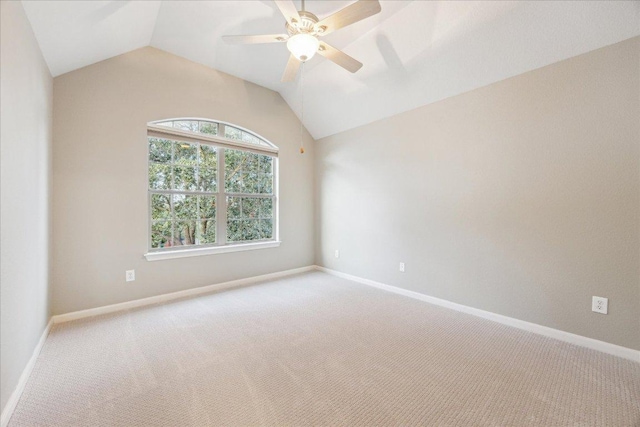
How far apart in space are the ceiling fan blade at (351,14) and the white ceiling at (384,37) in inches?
27.8

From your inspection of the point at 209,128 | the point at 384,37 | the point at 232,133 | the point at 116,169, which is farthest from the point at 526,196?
the point at 116,169

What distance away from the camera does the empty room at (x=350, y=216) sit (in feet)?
5.44

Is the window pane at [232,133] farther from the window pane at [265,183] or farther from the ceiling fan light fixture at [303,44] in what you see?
the ceiling fan light fixture at [303,44]

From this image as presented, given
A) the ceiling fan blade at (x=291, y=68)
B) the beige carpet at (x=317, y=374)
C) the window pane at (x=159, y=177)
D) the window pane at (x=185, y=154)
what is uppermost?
the ceiling fan blade at (x=291, y=68)

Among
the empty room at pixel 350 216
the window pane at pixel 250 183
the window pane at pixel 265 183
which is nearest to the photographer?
the empty room at pixel 350 216

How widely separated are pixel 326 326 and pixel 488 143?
2465mm

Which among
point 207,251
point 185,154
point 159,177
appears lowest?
point 207,251

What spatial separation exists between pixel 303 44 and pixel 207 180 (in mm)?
2410

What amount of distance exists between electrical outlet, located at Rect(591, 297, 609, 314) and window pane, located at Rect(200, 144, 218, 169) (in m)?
4.25

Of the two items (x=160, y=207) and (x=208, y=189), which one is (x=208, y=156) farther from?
(x=160, y=207)

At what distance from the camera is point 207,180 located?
373 cm

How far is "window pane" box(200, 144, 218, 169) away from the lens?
12.1ft

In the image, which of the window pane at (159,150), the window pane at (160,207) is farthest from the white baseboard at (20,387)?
the window pane at (159,150)

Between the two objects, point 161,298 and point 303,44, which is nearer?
point 303,44
